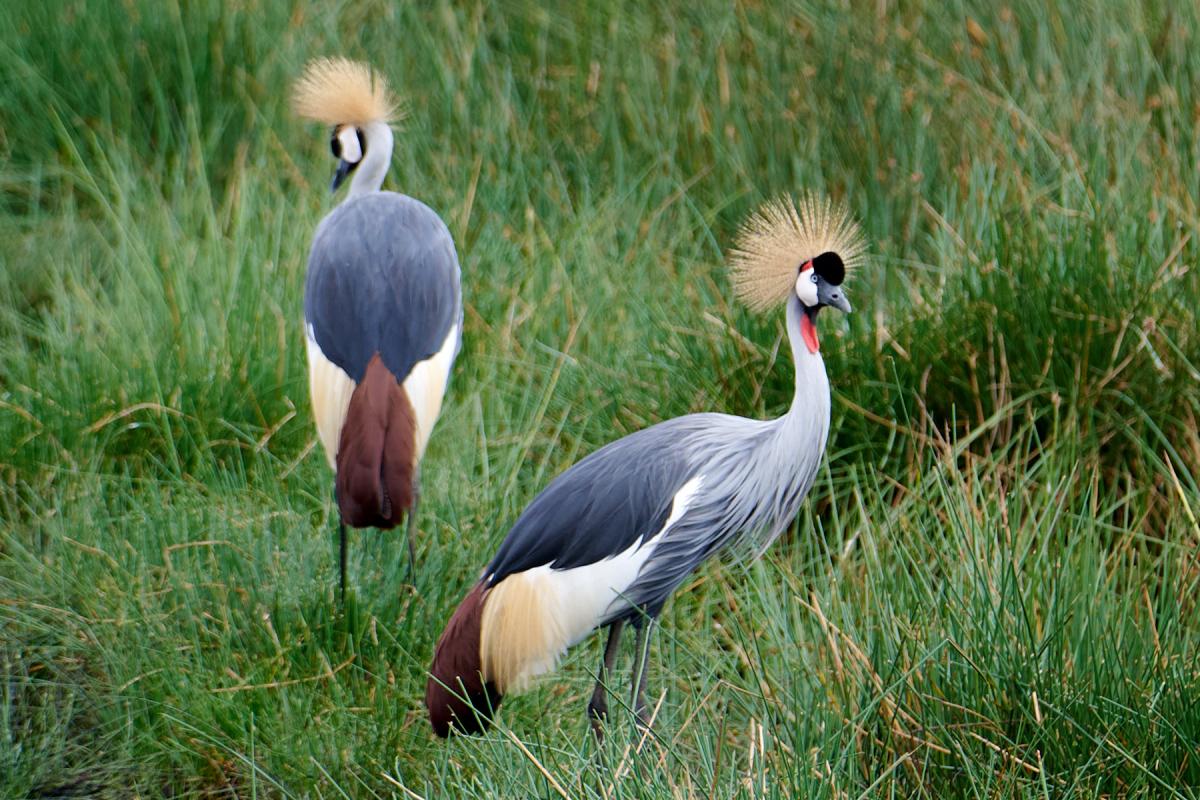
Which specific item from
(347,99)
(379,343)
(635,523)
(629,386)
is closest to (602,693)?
(635,523)

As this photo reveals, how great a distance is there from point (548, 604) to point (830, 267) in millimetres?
707

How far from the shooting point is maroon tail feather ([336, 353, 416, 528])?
293 cm

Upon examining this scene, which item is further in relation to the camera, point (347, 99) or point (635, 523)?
point (347, 99)

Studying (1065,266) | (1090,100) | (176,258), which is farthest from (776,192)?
(176,258)

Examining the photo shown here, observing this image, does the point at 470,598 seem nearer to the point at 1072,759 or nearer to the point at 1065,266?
the point at 1072,759

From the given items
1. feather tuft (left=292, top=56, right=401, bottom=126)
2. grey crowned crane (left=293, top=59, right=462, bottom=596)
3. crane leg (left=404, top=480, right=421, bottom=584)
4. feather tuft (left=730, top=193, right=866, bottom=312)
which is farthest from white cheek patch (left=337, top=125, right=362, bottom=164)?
feather tuft (left=730, top=193, right=866, bottom=312)

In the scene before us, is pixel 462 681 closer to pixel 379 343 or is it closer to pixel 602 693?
pixel 602 693

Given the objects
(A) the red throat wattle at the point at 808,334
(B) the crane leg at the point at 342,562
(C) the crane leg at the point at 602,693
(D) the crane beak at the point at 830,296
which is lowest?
(C) the crane leg at the point at 602,693

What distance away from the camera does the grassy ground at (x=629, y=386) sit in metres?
2.45

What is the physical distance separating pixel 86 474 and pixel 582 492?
1.39 meters

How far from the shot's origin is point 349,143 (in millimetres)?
3748

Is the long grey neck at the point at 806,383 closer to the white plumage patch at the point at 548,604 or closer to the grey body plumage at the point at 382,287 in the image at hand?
the white plumage patch at the point at 548,604

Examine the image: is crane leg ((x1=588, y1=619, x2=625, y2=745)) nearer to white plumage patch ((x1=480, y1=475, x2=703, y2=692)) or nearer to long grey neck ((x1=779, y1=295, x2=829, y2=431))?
white plumage patch ((x1=480, y1=475, x2=703, y2=692))

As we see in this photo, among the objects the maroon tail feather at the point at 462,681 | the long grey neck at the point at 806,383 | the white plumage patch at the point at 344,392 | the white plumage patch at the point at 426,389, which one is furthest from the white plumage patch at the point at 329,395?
the long grey neck at the point at 806,383
